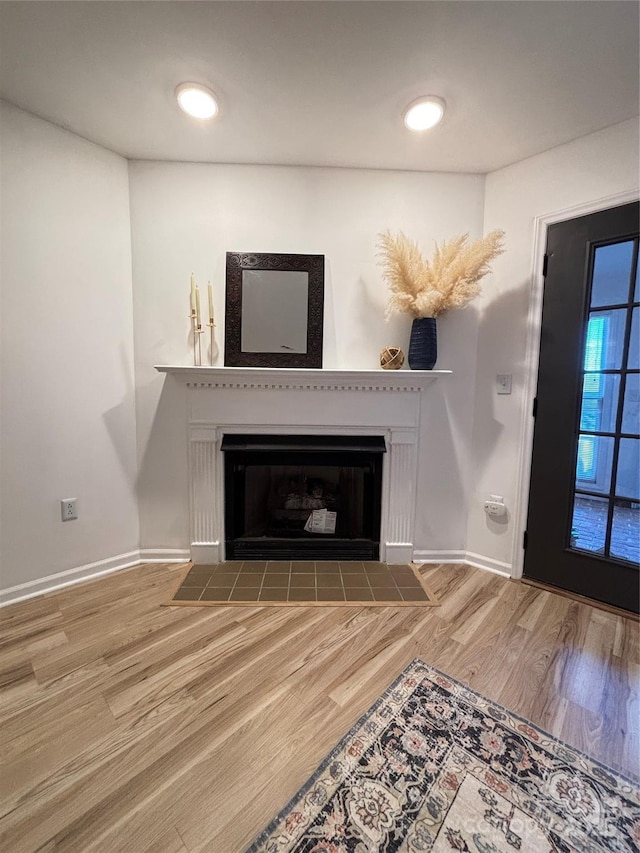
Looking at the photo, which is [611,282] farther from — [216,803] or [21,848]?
[21,848]

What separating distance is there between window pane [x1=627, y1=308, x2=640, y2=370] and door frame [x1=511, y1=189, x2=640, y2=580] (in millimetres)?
387

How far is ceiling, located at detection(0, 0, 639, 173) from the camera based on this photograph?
45.9 inches

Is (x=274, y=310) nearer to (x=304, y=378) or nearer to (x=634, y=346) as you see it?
(x=304, y=378)

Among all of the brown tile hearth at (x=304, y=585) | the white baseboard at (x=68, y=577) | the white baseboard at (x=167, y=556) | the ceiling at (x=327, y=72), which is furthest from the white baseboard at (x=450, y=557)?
the ceiling at (x=327, y=72)

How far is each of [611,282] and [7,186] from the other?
300 centimetres

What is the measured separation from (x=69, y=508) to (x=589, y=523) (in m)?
2.86

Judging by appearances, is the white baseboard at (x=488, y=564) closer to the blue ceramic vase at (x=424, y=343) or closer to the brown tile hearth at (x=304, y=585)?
the brown tile hearth at (x=304, y=585)

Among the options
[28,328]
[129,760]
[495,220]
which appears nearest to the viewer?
[129,760]

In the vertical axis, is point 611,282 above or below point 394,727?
above

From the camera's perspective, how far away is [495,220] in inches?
77.9

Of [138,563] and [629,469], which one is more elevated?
[629,469]

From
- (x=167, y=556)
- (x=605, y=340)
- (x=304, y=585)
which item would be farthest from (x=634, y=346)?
(x=167, y=556)

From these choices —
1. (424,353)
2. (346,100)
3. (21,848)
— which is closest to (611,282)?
(424,353)

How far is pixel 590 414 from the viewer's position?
1.79 meters
